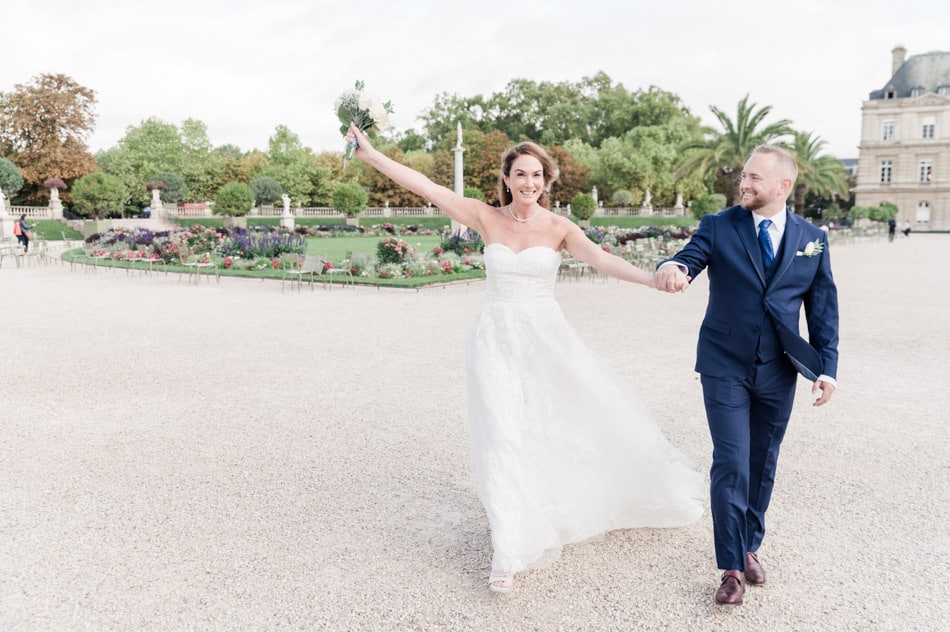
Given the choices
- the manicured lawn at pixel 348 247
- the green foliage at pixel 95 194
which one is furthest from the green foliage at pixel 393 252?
the green foliage at pixel 95 194

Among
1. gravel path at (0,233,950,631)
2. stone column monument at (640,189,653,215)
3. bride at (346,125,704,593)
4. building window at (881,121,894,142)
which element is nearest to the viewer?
gravel path at (0,233,950,631)

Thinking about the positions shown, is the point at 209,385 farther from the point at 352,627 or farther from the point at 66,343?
the point at 352,627

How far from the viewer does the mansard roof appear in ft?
227

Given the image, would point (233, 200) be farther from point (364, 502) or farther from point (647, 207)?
point (364, 502)

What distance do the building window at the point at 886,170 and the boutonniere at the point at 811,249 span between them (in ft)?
262

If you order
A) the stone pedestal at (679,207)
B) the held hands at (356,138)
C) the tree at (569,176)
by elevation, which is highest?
the tree at (569,176)

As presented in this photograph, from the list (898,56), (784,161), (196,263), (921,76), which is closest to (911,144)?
(921,76)

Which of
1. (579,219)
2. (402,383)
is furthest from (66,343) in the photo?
(579,219)

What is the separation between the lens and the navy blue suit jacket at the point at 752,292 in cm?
294

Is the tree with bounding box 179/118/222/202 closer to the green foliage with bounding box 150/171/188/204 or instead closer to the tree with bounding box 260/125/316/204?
the tree with bounding box 260/125/316/204

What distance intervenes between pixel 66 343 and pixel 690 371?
25.1 ft

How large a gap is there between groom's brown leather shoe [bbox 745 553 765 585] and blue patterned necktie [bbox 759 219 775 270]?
1288 millimetres

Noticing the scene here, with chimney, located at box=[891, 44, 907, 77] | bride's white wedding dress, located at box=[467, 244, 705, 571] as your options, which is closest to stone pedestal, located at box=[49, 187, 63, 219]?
bride's white wedding dress, located at box=[467, 244, 705, 571]

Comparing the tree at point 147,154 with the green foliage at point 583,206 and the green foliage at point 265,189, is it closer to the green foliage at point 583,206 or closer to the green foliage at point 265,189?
the green foliage at point 265,189
